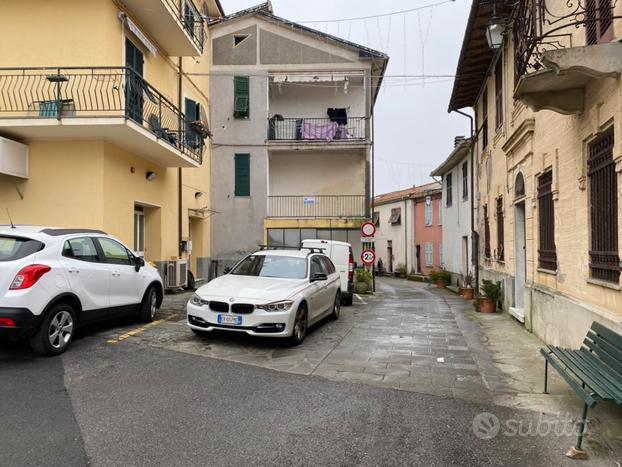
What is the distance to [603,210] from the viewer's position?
5656 millimetres

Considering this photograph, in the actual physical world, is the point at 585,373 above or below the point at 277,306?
below

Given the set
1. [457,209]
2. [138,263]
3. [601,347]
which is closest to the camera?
[601,347]

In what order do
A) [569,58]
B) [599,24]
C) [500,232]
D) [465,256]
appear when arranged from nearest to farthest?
[569,58] → [599,24] → [500,232] → [465,256]

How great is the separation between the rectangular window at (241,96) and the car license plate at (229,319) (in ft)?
44.8

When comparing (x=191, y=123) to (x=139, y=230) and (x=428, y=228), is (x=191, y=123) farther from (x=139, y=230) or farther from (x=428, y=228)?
(x=428, y=228)

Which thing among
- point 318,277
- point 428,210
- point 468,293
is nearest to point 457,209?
point 468,293

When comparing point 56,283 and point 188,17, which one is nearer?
point 56,283

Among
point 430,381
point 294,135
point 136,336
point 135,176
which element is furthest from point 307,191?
point 430,381

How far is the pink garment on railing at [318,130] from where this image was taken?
19328 millimetres

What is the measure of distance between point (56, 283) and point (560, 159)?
7659mm

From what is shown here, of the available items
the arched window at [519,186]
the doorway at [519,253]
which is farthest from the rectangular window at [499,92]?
the doorway at [519,253]

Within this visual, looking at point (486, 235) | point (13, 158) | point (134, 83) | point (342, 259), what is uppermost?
point (134, 83)

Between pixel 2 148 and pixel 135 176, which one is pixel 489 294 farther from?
pixel 2 148

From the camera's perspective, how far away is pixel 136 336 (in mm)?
7312
